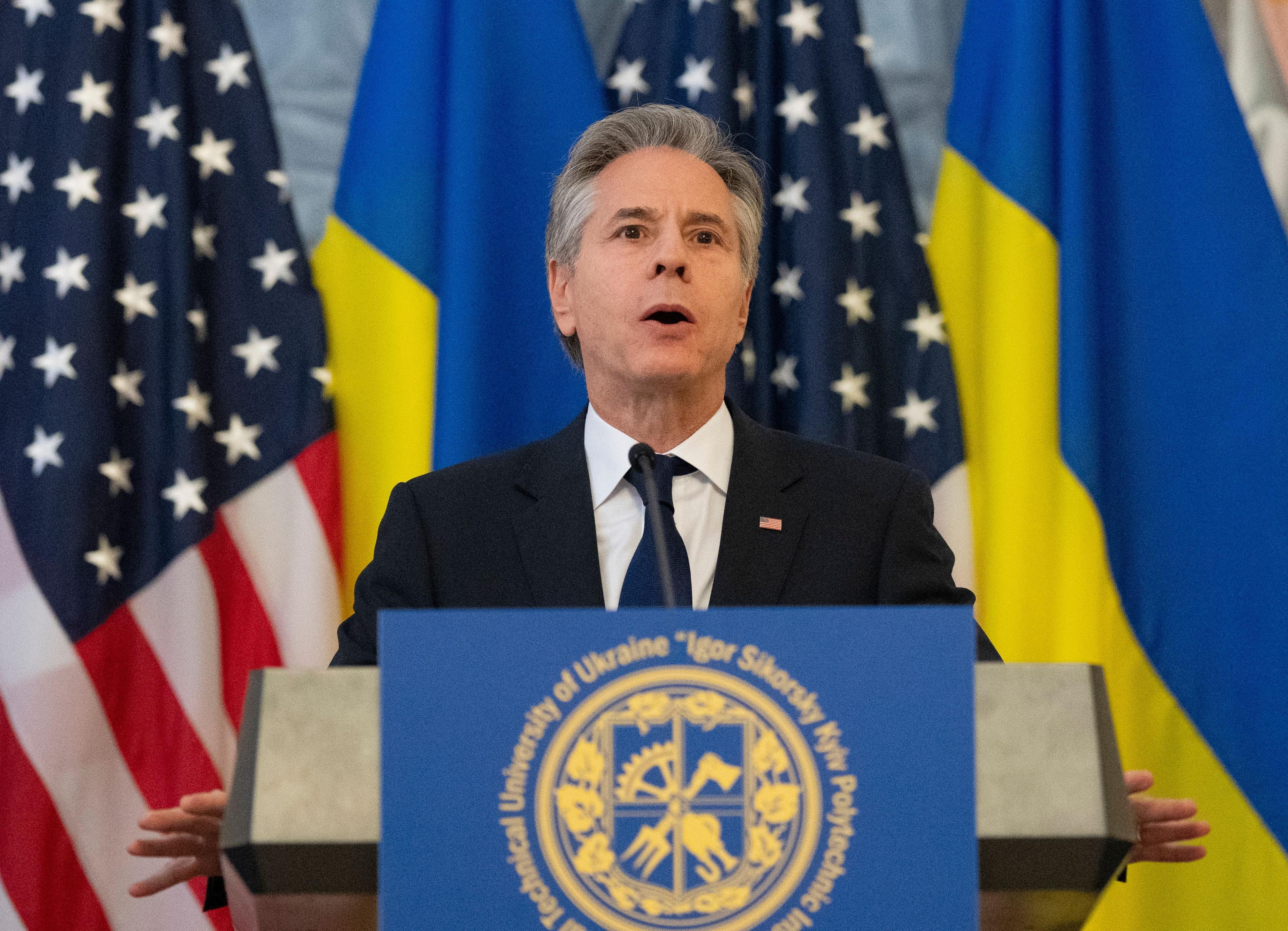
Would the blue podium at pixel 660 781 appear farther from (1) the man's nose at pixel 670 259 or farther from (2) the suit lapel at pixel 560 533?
(1) the man's nose at pixel 670 259

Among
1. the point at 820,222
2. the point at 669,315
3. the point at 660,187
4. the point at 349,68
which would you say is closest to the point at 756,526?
the point at 669,315

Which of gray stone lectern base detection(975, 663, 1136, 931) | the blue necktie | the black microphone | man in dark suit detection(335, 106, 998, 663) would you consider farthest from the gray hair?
gray stone lectern base detection(975, 663, 1136, 931)

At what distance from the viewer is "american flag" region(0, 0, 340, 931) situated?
2.65 metres

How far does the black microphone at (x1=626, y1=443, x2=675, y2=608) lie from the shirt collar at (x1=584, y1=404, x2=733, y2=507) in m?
0.44

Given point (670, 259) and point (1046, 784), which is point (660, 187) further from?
point (1046, 784)

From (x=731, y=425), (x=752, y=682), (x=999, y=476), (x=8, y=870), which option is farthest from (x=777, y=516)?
(x=8, y=870)

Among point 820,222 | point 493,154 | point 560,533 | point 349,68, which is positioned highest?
point 349,68

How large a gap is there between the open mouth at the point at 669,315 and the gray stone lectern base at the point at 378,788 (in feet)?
3.50

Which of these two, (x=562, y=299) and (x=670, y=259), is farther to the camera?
(x=562, y=299)

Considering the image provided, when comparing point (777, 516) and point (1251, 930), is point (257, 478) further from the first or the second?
point (1251, 930)

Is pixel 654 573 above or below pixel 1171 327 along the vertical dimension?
below

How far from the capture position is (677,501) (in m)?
1.94

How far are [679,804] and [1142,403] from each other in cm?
216

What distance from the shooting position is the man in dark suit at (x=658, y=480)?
182 centimetres
